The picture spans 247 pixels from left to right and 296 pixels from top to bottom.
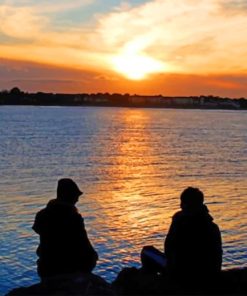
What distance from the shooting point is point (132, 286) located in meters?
7.86

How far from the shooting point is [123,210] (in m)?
22.7

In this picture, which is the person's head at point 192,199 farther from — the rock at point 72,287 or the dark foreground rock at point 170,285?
the rock at point 72,287

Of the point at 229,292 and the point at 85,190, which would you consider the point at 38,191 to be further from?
the point at 229,292

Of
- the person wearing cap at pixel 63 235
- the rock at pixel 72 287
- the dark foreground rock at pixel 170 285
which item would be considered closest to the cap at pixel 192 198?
the dark foreground rock at pixel 170 285

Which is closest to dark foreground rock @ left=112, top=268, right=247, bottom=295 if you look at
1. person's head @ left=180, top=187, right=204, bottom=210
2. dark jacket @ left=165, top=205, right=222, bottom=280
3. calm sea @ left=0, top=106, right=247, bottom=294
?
dark jacket @ left=165, top=205, right=222, bottom=280

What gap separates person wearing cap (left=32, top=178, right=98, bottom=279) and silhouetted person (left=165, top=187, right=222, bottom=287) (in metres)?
1.02

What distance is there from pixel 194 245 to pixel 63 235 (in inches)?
62.4

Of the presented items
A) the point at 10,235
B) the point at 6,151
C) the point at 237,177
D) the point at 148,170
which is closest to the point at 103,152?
the point at 6,151

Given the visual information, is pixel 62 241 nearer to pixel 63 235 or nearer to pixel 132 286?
pixel 63 235

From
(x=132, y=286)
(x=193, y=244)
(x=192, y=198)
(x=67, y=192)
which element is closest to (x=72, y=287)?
(x=67, y=192)

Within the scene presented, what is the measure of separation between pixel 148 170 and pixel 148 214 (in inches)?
714

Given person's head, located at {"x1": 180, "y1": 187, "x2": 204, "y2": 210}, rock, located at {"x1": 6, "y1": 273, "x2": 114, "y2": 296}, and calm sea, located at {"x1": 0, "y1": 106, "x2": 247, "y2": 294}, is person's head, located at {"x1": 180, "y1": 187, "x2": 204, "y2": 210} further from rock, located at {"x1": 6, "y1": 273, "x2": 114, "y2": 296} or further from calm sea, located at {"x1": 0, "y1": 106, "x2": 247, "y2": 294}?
calm sea, located at {"x1": 0, "y1": 106, "x2": 247, "y2": 294}

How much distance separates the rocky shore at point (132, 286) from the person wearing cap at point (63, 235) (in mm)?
525

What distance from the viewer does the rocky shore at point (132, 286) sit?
473 cm
